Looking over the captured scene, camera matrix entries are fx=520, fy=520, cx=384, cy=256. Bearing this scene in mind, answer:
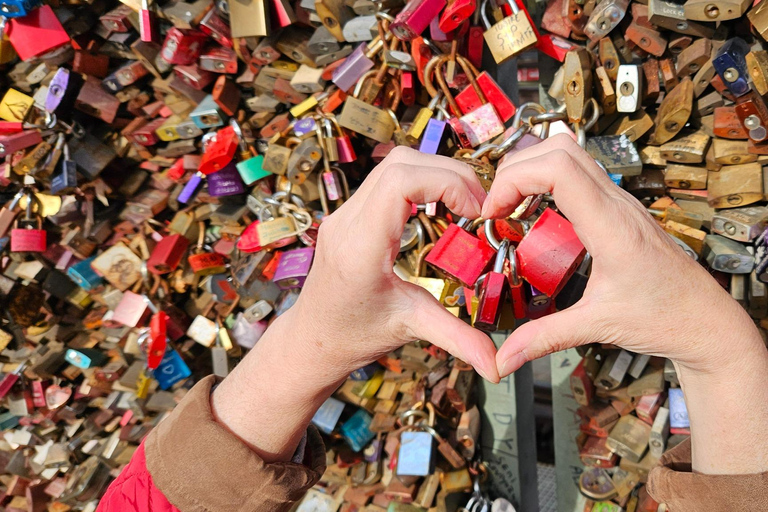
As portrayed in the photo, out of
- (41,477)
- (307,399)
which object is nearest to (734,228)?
(307,399)

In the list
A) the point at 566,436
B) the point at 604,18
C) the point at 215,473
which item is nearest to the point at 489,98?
the point at 604,18

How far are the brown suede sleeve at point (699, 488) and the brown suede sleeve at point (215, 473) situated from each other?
0.72 meters

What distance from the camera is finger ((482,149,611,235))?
752 mm

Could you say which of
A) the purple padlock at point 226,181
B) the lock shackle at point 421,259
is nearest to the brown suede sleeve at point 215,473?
the lock shackle at point 421,259

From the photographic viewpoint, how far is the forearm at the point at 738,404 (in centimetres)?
88

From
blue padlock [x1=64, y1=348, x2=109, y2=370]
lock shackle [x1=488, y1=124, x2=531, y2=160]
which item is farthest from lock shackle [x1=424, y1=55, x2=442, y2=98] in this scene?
blue padlock [x1=64, y1=348, x2=109, y2=370]

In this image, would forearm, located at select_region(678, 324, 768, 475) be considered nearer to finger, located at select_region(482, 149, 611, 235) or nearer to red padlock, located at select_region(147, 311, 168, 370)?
finger, located at select_region(482, 149, 611, 235)

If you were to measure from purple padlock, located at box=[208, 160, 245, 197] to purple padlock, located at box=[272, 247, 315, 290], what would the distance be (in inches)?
13.6

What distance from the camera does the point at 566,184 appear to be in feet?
2.47

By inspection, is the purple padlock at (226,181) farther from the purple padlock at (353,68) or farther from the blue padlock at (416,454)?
the blue padlock at (416,454)

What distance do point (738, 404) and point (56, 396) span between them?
104 inches

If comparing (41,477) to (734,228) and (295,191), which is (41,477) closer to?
(295,191)

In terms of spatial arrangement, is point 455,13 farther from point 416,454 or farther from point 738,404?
point 416,454

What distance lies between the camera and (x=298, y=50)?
1639 mm
